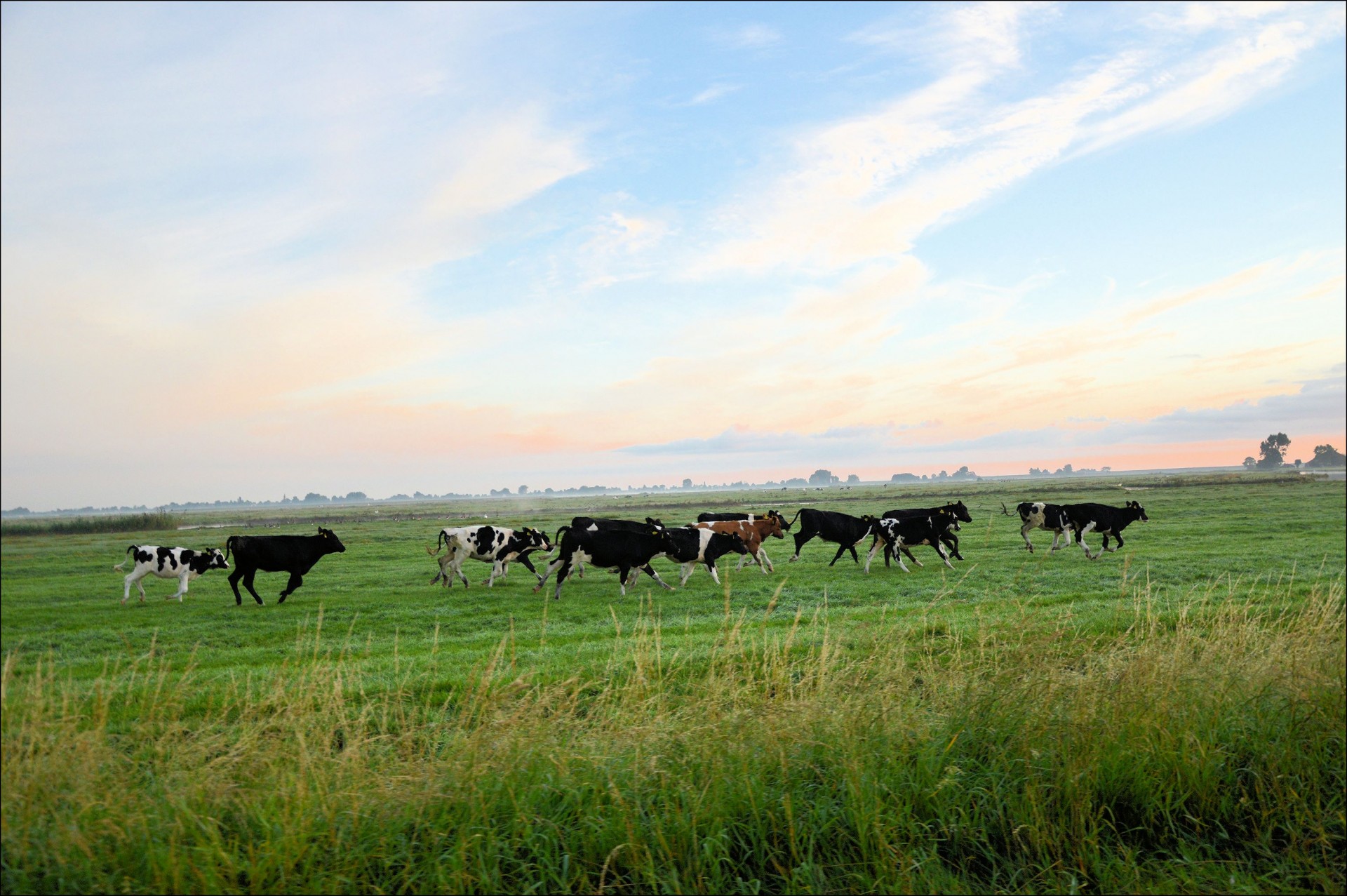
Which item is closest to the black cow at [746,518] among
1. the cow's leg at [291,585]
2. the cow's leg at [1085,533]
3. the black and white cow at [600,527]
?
the black and white cow at [600,527]

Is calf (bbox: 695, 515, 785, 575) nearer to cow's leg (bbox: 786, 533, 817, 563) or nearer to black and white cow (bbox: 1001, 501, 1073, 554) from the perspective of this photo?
cow's leg (bbox: 786, 533, 817, 563)

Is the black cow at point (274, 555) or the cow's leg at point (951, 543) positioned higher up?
the black cow at point (274, 555)

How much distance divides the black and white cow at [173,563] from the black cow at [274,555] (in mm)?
407

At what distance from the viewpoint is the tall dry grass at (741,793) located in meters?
4.39

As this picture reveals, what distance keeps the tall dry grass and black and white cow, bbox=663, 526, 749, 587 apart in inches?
479

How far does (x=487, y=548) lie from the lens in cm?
1914

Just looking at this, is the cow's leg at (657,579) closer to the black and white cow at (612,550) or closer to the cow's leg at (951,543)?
the black and white cow at (612,550)

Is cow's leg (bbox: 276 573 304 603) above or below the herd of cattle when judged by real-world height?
below

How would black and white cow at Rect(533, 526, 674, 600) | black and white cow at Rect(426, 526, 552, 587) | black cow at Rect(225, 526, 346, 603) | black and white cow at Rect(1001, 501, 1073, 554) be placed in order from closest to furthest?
1. black cow at Rect(225, 526, 346, 603)
2. black and white cow at Rect(533, 526, 674, 600)
3. black and white cow at Rect(426, 526, 552, 587)
4. black and white cow at Rect(1001, 501, 1073, 554)

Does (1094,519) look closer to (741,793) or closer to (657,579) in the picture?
(657,579)

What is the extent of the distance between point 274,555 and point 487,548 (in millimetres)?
5069

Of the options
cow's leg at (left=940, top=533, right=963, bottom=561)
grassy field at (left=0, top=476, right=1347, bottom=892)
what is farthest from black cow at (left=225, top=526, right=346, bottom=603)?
cow's leg at (left=940, top=533, right=963, bottom=561)

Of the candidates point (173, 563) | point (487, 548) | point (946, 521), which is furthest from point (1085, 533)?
point (173, 563)

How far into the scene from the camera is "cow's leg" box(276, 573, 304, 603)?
53.5 ft
